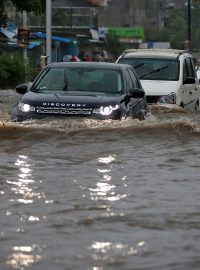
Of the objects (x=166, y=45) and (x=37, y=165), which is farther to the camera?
(x=166, y=45)

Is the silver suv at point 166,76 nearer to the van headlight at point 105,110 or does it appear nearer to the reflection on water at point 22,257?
the van headlight at point 105,110

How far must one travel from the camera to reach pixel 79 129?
1434 cm

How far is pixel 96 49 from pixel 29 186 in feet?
232

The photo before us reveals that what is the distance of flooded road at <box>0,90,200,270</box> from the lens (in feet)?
22.0

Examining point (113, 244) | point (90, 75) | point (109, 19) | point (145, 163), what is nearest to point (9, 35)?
point (90, 75)

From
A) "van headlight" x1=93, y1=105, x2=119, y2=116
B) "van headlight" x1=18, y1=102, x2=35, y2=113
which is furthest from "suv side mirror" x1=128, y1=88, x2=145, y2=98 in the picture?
"van headlight" x1=18, y1=102, x2=35, y2=113

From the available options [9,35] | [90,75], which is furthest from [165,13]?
[90,75]

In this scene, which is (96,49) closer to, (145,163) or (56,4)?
(56,4)

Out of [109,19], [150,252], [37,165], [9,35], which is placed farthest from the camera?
[109,19]

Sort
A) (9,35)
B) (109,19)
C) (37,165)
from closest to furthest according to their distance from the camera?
(37,165), (9,35), (109,19)

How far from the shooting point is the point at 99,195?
912cm

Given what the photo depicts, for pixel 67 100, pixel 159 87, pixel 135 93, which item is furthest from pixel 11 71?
pixel 67 100

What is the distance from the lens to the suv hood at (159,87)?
65.0 feet

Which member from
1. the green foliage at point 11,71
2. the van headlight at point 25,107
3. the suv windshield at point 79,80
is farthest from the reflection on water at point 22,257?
the green foliage at point 11,71
